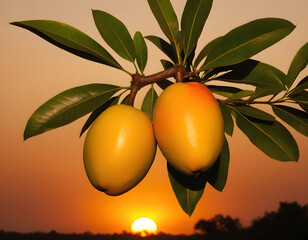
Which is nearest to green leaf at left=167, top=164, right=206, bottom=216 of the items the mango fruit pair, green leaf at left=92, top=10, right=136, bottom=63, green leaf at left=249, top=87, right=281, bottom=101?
the mango fruit pair

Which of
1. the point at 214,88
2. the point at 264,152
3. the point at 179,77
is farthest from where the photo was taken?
the point at 214,88

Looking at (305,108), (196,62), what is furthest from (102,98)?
(305,108)

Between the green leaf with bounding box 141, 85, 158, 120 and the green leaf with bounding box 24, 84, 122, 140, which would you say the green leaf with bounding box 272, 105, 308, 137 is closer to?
the green leaf with bounding box 141, 85, 158, 120

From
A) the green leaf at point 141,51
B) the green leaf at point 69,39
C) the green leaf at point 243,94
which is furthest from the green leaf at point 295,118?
the green leaf at point 69,39

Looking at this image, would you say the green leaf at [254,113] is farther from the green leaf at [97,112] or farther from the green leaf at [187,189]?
the green leaf at [97,112]

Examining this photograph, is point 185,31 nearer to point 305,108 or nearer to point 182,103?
point 182,103
